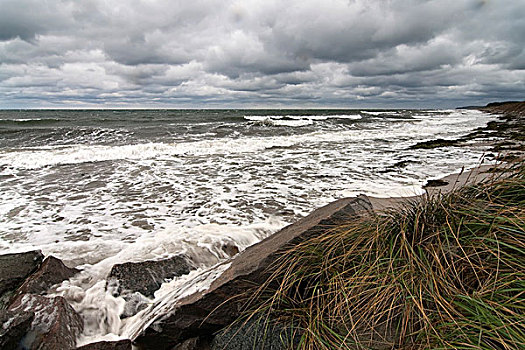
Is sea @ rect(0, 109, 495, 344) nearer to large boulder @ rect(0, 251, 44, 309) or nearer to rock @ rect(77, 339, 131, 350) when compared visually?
rock @ rect(77, 339, 131, 350)

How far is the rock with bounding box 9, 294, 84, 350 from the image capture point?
215cm

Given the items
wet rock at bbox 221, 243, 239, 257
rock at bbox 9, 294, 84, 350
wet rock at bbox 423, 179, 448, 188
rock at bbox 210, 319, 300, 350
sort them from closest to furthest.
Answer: rock at bbox 210, 319, 300, 350 < rock at bbox 9, 294, 84, 350 < wet rock at bbox 221, 243, 239, 257 < wet rock at bbox 423, 179, 448, 188

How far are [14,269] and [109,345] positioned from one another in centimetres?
155

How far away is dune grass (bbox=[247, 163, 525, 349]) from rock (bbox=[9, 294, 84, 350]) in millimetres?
1510

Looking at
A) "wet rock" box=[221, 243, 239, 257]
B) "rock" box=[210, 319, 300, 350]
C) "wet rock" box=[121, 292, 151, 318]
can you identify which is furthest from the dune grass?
"wet rock" box=[221, 243, 239, 257]

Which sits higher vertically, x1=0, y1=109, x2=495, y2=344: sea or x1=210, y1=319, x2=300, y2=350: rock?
x1=210, y1=319, x2=300, y2=350: rock

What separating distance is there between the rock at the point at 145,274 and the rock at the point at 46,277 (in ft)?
1.62

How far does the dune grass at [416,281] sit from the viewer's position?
1.44 m

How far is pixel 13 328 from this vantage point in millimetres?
2121

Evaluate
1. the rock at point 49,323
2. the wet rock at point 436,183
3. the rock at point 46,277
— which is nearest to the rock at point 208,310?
the rock at point 49,323

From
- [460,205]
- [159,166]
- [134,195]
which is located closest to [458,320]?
[460,205]

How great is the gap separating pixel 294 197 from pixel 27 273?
4.46 metres

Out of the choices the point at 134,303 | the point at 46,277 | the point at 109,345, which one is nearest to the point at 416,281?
the point at 109,345

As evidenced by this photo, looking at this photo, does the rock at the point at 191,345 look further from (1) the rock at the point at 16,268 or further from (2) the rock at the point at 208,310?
(1) the rock at the point at 16,268
